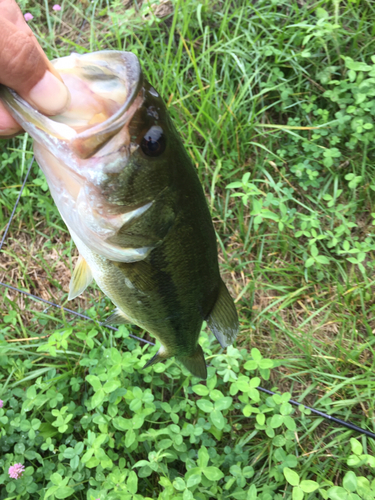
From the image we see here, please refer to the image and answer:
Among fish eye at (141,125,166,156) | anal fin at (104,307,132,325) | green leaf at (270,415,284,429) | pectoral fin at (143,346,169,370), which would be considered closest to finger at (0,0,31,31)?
fish eye at (141,125,166,156)

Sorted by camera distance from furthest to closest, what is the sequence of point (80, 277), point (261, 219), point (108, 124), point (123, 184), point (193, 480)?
1. point (261, 219)
2. point (193, 480)
3. point (80, 277)
4. point (123, 184)
5. point (108, 124)

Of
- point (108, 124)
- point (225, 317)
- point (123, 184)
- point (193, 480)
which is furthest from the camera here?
point (193, 480)

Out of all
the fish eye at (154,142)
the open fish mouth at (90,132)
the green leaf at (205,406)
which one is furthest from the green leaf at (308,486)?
the fish eye at (154,142)

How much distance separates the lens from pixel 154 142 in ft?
3.20

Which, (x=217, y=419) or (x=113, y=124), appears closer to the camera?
(x=113, y=124)

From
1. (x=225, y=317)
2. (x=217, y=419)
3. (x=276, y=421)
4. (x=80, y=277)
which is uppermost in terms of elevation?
(x=80, y=277)

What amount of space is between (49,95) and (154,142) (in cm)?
30

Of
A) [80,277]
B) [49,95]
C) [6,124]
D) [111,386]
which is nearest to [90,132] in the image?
[49,95]

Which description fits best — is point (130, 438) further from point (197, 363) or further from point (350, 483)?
point (350, 483)

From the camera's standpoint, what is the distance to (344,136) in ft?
8.80

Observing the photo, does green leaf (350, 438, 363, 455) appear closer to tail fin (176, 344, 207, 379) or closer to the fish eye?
tail fin (176, 344, 207, 379)

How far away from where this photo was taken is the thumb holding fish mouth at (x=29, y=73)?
2.93 ft

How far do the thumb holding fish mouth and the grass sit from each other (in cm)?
158

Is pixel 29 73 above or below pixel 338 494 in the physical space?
above
